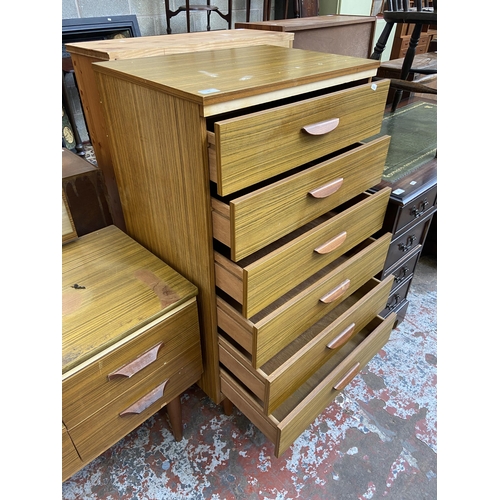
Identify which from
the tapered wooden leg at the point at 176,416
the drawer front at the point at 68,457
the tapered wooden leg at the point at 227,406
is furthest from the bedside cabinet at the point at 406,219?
the drawer front at the point at 68,457

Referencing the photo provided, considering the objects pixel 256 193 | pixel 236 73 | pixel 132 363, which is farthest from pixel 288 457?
pixel 236 73

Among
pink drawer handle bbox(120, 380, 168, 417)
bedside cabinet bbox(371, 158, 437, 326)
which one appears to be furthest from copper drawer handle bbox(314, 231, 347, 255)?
pink drawer handle bbox(120, 380, 168, 417)

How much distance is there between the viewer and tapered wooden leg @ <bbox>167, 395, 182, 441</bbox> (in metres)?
0.96

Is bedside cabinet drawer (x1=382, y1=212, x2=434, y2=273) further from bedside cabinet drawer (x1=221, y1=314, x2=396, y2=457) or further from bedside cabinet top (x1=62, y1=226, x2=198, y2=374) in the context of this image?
bedside cabinet top (x1=62, y1=226, x2=198, y2=374)

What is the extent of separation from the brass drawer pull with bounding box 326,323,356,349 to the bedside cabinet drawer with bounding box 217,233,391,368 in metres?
0.08

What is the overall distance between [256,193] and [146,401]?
542 mm

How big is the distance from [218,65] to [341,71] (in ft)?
0.80

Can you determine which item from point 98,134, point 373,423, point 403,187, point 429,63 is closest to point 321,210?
point 403,187

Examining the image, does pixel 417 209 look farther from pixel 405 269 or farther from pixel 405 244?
pixel 405 269

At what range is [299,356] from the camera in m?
0.82

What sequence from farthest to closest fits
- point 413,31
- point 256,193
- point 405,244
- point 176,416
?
point 413,31 → point 405,244 → point 176,416 → point 256,193

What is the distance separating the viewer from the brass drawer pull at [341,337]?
36.2 inches

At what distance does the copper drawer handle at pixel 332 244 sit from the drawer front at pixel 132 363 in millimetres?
301

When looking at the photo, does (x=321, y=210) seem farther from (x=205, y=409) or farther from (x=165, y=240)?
(x=205, y=409)
